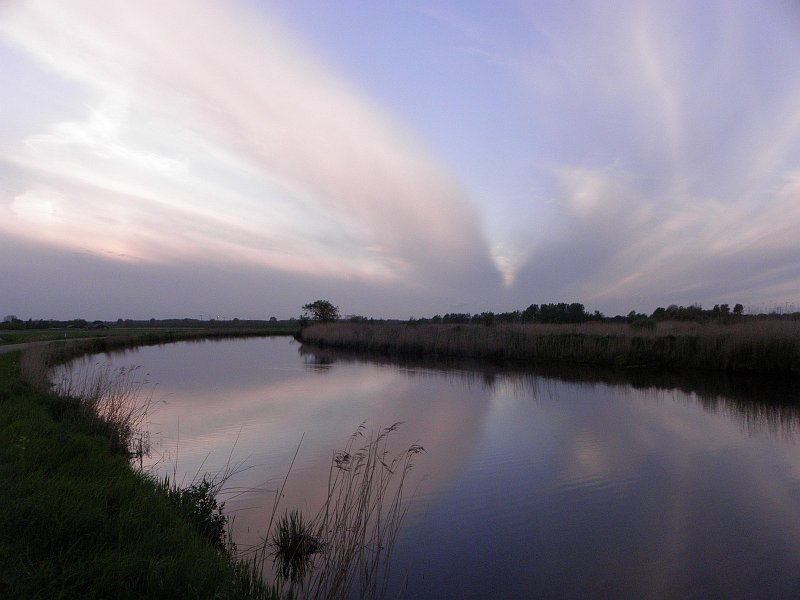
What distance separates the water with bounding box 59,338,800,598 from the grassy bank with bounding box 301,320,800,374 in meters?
1.44

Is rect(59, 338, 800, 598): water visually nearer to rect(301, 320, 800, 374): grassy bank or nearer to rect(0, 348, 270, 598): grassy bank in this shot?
rect(0, 348, 270, 598): grassy bank

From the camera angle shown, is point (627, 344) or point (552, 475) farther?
point (627, 344)

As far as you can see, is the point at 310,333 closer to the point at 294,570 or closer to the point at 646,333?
the point at 646,333

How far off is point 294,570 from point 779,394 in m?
11.6

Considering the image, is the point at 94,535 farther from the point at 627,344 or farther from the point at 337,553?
the point at 627,344

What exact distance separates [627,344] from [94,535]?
55.6ft

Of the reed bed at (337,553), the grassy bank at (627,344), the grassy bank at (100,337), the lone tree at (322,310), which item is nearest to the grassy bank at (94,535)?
the reed bed at (337,553)

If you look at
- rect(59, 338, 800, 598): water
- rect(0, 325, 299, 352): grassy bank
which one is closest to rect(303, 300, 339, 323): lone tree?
rect(0, 325, 299, 352): grassy bank

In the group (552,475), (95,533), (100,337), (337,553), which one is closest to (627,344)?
(552,475)

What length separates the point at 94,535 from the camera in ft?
9.25

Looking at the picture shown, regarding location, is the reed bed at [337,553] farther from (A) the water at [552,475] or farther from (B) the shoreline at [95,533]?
(B) the shoreline at [95,533]

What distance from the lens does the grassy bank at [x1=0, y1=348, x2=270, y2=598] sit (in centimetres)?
233

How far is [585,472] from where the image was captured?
6.05 metres

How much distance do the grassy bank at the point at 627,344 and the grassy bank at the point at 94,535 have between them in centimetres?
1469
